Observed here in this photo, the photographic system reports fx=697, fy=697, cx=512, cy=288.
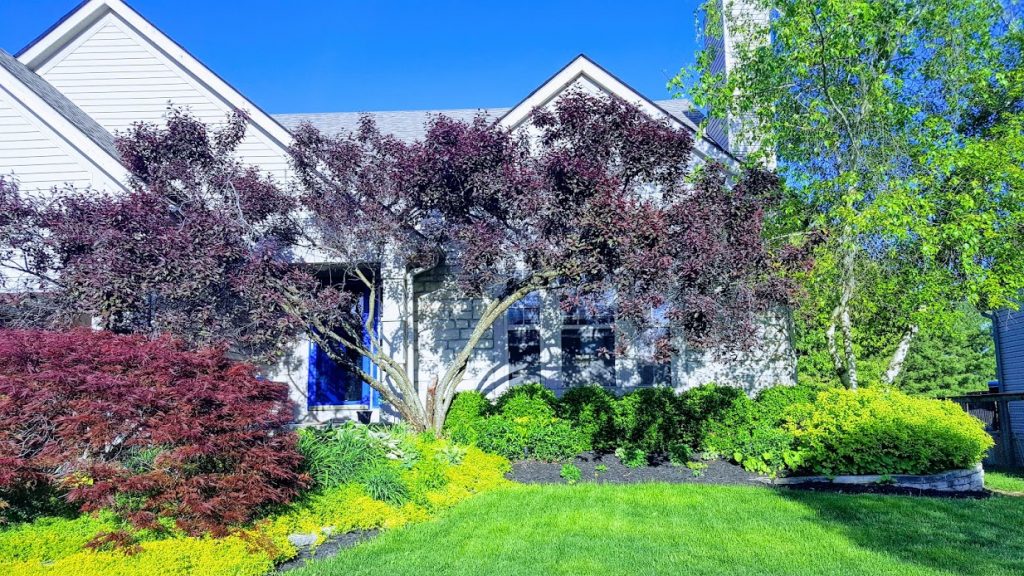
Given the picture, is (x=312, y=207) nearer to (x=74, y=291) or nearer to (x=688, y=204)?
(x=74, y=291)

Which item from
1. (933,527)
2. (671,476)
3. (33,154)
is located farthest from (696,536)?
(33,154)

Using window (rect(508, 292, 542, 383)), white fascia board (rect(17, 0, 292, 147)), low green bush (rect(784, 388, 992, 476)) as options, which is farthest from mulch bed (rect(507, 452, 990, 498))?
white fascia board (rect(17, 0, 292, 147))

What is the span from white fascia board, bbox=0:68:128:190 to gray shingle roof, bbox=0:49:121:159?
65 mm

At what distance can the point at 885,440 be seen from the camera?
838 centimetres

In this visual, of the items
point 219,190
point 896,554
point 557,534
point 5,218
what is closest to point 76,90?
point 5,218

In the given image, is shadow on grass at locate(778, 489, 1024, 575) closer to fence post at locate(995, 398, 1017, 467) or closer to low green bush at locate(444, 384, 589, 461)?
low green bush at locate(444, 384, 589, 461)

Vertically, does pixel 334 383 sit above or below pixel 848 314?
below

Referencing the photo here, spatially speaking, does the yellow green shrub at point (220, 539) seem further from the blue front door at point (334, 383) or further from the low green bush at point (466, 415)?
the blue front door at point (334, 383)

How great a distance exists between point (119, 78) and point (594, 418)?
9.67m

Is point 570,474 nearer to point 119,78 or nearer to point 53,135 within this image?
point 53,135

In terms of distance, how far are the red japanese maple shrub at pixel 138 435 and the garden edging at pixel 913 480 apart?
6.04m

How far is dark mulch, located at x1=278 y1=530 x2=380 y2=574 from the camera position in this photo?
5344mm

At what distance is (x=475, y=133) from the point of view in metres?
8.34

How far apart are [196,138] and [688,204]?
20.2ft
